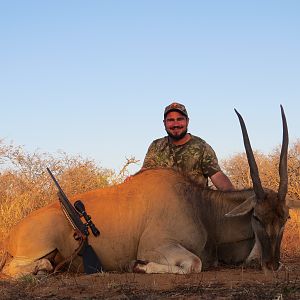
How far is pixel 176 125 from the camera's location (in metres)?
6.23

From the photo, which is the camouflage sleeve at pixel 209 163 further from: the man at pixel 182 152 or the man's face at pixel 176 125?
the man's face at pixel 176 125

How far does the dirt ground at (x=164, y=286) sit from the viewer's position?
3.22 m

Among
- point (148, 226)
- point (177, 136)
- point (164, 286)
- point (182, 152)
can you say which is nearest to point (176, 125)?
point (177, 136)

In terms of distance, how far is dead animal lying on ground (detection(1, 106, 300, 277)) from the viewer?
186 inches

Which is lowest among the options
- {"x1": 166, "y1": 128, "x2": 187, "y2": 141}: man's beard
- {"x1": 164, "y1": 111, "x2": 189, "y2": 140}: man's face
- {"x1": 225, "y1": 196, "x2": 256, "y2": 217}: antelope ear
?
{"x1": 225, "y1": 196, "x2": 256, "y2": 217}: antelope ear

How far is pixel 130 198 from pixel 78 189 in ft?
15.1

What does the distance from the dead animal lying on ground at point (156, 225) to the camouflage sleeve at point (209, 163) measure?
0.66 m

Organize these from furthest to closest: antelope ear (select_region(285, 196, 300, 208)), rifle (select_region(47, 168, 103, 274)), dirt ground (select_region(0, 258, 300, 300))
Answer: rifle (select_region(47, 168, 103, 274)), antelope ear (select_region(285, 196, 300, 208)), dirt ground (select_region(0, 258, 300, 300))

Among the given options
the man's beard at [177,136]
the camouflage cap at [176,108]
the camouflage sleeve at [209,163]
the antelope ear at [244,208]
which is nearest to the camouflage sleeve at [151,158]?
the man's beard at [177,136]

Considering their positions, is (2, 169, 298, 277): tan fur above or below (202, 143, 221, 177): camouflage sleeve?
below

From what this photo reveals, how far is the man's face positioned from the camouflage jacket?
0.11m

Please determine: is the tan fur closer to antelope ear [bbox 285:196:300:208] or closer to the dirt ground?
antelope ear [bbox 285:196:300:208]

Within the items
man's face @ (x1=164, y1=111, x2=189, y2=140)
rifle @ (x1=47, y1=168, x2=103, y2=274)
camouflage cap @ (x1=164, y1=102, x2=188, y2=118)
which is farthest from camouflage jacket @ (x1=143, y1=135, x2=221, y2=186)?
rifle @ (x1=47, y1=168, x2=103, y2=274)

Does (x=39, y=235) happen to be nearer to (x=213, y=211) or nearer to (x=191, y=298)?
(x=213, y=211)
